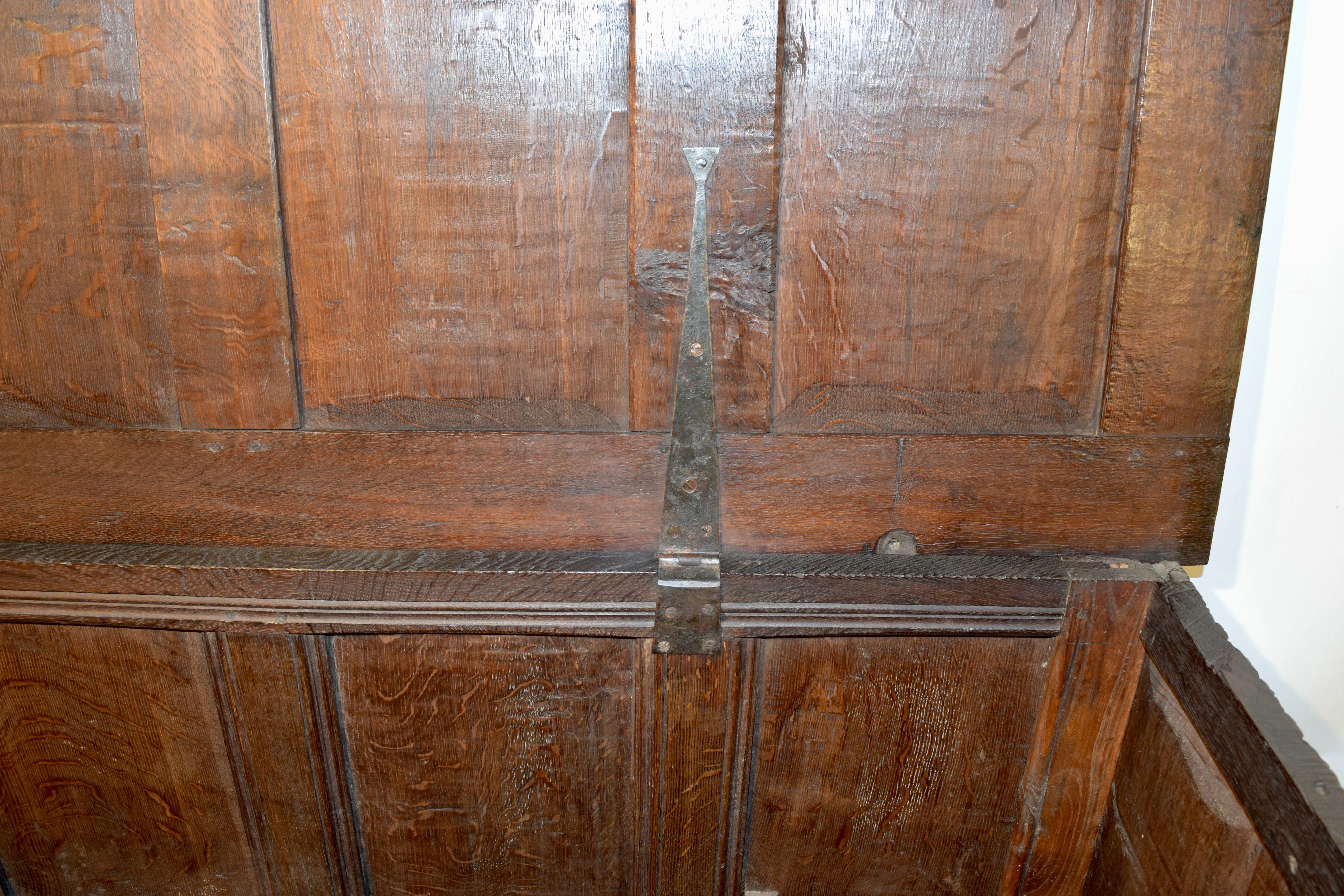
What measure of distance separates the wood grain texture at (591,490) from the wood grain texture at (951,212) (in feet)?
0.17

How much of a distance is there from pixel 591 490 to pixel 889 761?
0.51m

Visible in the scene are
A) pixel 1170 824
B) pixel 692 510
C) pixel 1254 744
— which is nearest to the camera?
pixel 1254 744

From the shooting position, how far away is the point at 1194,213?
0.83 metres

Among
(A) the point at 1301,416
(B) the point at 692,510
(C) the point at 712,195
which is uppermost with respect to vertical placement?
(C) the point at 712,195

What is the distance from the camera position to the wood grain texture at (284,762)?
3.15ft

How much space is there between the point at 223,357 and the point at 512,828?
2.28 ft

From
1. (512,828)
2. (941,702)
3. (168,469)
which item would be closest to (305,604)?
(168,469)

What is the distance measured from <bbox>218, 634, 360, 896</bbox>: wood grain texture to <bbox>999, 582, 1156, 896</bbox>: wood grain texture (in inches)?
35.6

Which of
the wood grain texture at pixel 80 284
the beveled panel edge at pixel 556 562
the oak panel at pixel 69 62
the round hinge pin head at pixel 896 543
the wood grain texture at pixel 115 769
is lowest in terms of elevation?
the wood grain texture at pixel 115 769

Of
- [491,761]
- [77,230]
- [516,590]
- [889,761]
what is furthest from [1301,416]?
[77,230]

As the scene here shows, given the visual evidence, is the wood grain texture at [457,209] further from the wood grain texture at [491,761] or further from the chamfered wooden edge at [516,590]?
the wood grain texture at [491,761]

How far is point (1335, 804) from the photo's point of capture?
60 cm

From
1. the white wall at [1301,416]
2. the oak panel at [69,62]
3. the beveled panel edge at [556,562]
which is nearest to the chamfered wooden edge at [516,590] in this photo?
the beveled panel edge at [556,562]

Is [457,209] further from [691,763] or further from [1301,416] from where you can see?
[1301,416]
